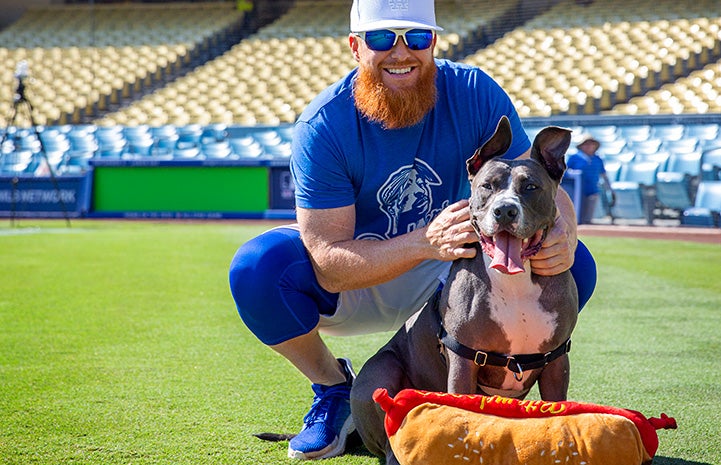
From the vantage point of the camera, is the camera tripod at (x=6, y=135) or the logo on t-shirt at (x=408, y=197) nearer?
the logo on t-shirt at (x=408, y=197)

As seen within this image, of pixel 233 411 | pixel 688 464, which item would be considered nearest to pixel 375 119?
pixel 233 411

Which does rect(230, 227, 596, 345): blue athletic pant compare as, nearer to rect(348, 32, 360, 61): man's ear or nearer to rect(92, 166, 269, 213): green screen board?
rect(348, 32, 360, 61): man's ear

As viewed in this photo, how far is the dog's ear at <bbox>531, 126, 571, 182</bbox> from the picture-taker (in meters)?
2.64

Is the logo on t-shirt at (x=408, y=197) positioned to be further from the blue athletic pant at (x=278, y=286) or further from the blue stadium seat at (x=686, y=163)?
the blue stadium seat at (x=686, y=163)

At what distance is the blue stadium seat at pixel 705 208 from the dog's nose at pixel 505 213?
9.99 meters

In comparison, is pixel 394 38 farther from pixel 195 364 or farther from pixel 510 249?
pixel 195 364

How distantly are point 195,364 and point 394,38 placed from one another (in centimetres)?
205

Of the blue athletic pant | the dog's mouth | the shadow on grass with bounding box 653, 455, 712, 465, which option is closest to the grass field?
the shadow on grass with bounding box 653, 455, 712, 465

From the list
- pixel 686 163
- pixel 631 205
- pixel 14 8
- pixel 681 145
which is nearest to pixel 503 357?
pixel 631 205

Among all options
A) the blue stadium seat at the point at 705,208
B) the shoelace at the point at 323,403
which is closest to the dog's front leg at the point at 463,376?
the shoelace at the point at 323,403

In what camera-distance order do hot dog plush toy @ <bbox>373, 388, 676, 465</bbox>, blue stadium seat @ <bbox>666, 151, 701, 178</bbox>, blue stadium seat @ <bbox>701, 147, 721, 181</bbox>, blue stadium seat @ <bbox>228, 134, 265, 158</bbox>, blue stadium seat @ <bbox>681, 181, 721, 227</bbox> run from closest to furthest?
hot dog plush toy @ <bbox>373, 388, 676, 465</bbox>
blue stadium seat @ <bbox>681, 181, 721, 227</bbox>
blue stadium seat @ <bbox>701, 147, 721, 181</bbox>
blue stadium seat @ <bbox>666, 151, 701, 178</bbox>
blue stadium seat @ <bbox>228, 134, 265, 158</bbox>

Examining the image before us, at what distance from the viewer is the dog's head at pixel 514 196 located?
245cm

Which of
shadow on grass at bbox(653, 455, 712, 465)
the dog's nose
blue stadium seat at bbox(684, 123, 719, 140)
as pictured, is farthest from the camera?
blue stadium seat at bbox(684, 123, 719, 140)

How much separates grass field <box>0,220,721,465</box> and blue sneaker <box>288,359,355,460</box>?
7cm
